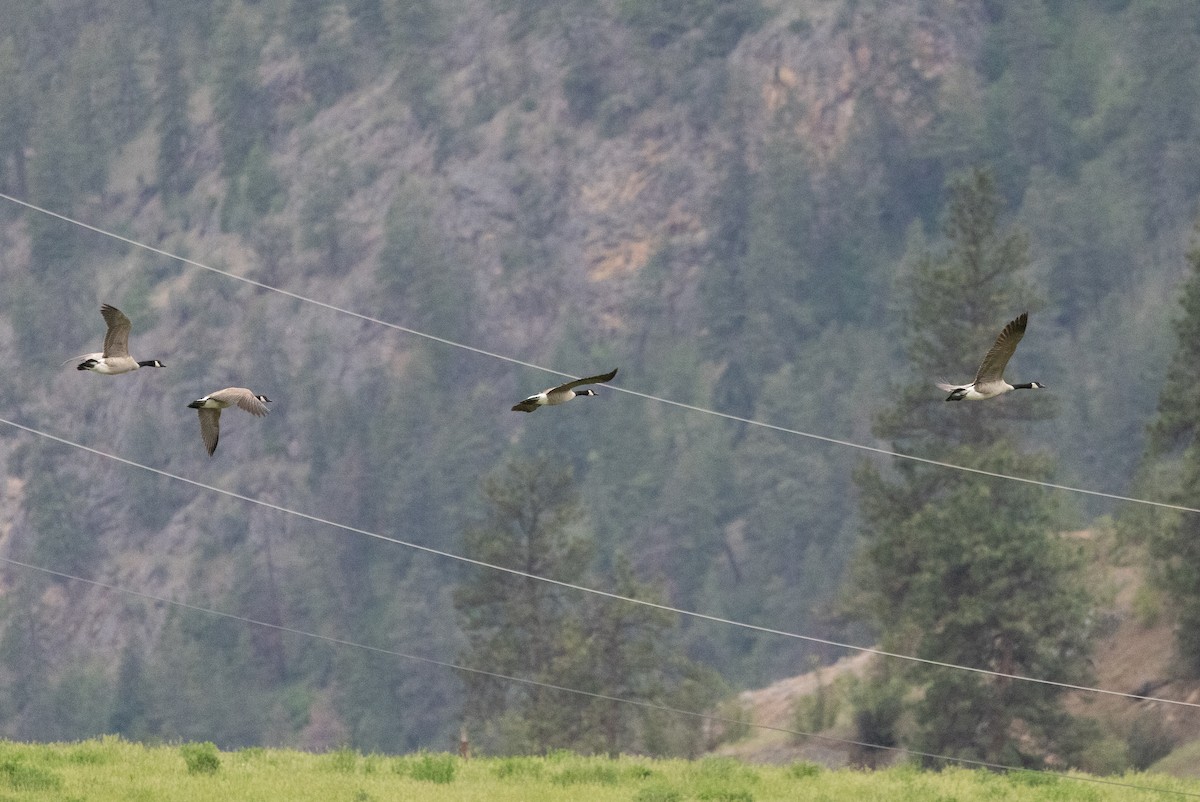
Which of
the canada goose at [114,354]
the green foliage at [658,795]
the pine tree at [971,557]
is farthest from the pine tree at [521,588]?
the canada goose at [114,354]

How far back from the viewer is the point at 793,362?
195m

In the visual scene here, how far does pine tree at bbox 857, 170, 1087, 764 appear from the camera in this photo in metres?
58.1

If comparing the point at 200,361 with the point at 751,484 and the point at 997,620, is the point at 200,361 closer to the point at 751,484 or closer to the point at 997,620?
the point at 751,484

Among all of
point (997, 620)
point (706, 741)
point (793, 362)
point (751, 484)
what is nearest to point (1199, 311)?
point (997, 620)

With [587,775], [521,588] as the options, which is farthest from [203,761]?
[521,588]

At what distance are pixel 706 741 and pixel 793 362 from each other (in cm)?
12079

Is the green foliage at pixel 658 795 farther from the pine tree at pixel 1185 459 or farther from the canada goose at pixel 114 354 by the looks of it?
the pine tree at pixel 1185 459

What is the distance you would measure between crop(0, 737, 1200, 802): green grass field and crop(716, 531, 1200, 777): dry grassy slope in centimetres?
3135

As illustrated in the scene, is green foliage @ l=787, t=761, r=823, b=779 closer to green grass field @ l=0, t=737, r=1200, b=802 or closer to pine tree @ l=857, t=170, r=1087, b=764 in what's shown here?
green grass field @ l=0, t=737, r=1200, b=802

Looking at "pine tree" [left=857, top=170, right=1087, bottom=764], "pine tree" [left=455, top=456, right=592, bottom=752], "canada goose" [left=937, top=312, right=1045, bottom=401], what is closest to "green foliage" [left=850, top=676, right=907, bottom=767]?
"pine tree" [left=857, top=170, right=1087, bottom=764]

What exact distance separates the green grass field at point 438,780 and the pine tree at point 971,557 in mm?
25569

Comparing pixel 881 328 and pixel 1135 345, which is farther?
pixel 881 328

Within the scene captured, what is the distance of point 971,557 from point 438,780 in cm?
3129

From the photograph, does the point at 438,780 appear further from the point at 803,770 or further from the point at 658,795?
the point at 803,770
